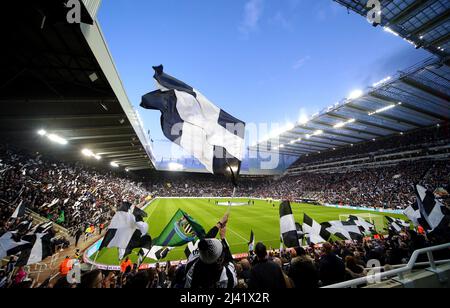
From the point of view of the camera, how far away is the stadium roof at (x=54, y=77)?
574cm

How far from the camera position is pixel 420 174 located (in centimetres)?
3275

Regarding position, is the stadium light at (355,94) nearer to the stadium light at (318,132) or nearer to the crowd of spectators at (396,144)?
the stadium light at (318,132)

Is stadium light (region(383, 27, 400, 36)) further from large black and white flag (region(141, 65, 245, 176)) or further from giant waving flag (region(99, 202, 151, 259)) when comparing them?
giant waving flag (region(99, 202, 151, 259))

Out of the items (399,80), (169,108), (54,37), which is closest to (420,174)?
(399,80)

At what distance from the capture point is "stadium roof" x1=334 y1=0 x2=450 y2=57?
14.5 m

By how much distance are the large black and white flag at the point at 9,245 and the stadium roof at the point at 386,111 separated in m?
28.9

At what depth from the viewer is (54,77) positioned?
871 centimetres

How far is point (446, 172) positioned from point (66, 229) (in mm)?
45616

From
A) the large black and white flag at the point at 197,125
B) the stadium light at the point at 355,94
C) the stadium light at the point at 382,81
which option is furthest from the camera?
the stadium light at the point at 355,94

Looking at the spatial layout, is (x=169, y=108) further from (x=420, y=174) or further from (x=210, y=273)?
(x=420, y=174)

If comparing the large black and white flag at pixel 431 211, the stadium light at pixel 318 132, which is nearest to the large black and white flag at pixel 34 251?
the large black and white flag at pixel 431 211

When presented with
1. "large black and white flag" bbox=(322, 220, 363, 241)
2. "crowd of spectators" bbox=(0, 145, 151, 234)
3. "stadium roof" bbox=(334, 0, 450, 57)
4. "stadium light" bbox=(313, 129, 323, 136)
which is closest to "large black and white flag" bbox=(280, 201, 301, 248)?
"large black and white flag" bbox=(322, 220, 363, 241)

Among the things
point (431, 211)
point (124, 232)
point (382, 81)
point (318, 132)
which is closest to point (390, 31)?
point (382, 81)

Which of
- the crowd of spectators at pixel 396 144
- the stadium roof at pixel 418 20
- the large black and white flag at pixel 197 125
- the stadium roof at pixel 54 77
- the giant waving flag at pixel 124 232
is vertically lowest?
the giant waving flag at pixel 124 232
